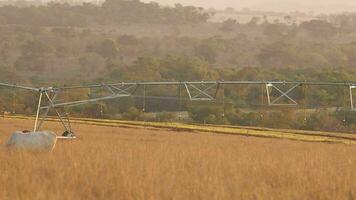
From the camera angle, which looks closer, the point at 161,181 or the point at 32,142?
the point at 161,181

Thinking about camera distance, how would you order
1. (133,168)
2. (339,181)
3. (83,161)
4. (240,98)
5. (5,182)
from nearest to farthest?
1. (5,182)
2. (339,181)
3. (133,168)
4. (83,161)
5. (240,98)

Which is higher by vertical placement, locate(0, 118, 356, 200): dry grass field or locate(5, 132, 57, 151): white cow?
locate(5, 132, 57, 151): white cow

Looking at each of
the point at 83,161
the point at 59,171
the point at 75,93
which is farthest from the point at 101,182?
the point at 75,93

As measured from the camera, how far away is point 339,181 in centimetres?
1234

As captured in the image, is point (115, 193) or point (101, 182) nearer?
point (115, 193)

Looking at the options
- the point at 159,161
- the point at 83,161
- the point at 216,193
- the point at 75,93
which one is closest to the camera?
the point at 216,193

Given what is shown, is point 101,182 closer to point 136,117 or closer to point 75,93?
point 136,117

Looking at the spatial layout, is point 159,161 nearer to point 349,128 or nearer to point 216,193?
point 216,193

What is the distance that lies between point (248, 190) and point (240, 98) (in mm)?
86267

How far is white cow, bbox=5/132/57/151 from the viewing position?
2175cm

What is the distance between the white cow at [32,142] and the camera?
856 inches

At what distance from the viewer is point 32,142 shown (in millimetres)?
22219

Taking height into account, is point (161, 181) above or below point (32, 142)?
below

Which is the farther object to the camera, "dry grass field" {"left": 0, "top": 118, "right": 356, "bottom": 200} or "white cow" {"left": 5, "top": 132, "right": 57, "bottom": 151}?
"white cow" {"left": 5, "top": 132, "right": 57, "bottom": 151}
